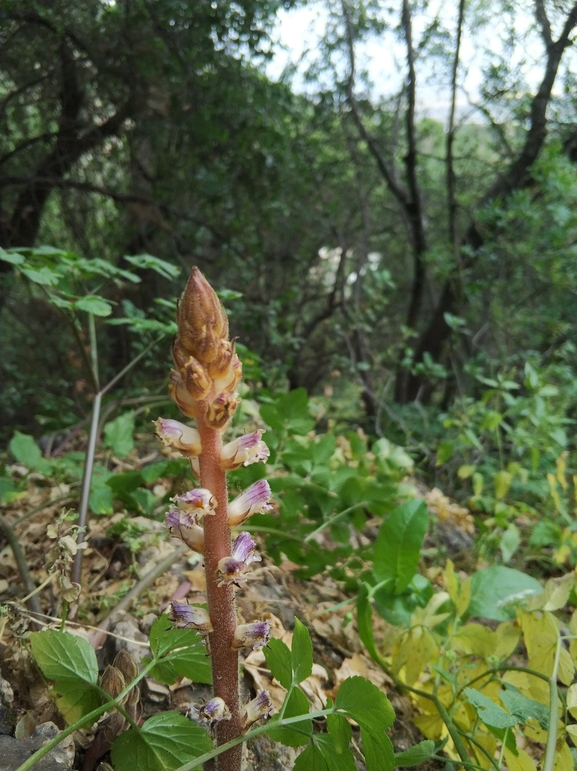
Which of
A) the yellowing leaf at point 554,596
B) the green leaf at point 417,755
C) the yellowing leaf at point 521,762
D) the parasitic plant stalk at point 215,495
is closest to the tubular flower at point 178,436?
the parasitic plant stalk at point 215,495

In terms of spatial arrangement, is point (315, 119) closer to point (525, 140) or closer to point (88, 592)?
point (525, 140)

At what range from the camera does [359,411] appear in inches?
199

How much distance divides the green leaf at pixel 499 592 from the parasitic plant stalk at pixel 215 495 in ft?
2.13

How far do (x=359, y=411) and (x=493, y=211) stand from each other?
211 centimetres

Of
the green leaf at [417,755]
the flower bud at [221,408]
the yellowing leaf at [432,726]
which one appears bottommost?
the yellowing leaf at [432,726]

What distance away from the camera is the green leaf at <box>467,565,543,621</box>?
3.87 feet

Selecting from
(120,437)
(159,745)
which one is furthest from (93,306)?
(159,745)

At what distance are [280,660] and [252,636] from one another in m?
0.10

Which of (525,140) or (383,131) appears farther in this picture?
(383,131)

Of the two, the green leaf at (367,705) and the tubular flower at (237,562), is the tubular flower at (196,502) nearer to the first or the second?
the tubular flower at (237,562)

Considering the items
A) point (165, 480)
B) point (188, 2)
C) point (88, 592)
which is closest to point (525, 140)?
point (188, 2)

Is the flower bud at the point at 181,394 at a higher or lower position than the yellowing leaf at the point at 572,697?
higher

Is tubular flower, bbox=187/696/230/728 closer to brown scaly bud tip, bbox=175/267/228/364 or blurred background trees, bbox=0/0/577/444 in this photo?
brown scaly bud tip, bbox=175/267/228/364

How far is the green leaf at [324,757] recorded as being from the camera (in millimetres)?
729
